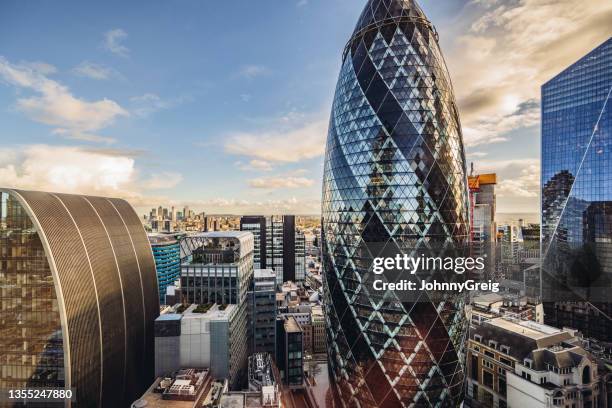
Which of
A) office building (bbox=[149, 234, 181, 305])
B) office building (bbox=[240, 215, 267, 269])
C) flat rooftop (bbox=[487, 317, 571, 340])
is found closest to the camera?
flat rooftop (bbox=[487, 317, 571, 340])

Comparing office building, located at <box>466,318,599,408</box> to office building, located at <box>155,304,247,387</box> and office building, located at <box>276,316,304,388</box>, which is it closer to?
office building, located at <box>276,316,304,388</box>

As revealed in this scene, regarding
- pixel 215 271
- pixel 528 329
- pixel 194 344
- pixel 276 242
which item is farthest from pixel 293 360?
pixel 276 242

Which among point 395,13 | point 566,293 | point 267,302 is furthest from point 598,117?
point 267,302

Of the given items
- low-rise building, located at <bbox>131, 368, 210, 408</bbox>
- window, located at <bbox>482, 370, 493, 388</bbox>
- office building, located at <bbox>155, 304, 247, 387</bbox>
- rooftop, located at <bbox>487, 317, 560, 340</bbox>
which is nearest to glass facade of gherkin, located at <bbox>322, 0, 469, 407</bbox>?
window, located at <bbox>482, 370, 493, 388</bbox>

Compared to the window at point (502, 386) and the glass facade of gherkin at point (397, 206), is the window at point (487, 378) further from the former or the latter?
the glass facade of gherkin at point (397, 206)

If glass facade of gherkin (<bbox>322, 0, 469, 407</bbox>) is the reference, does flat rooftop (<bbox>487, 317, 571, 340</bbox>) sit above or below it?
below

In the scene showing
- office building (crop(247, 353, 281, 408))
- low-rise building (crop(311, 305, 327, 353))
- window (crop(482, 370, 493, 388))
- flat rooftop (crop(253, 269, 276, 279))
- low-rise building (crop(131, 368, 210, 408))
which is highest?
flat rooftop (crop(253, 269, 276, 279))

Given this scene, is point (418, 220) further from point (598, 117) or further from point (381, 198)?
point (598, 117)
